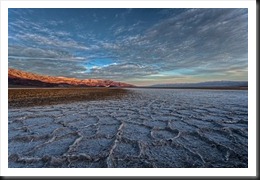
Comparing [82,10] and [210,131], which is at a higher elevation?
[82,10]

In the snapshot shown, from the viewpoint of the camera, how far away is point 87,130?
3.48 metres

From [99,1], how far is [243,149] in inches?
120

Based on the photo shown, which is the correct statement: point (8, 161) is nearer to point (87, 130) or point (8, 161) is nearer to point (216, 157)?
point (87, 130)

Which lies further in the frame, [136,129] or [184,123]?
[184,123]

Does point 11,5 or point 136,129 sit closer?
point 11,5

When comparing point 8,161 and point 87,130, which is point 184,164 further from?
point 8,161

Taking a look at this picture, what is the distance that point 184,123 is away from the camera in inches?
157
